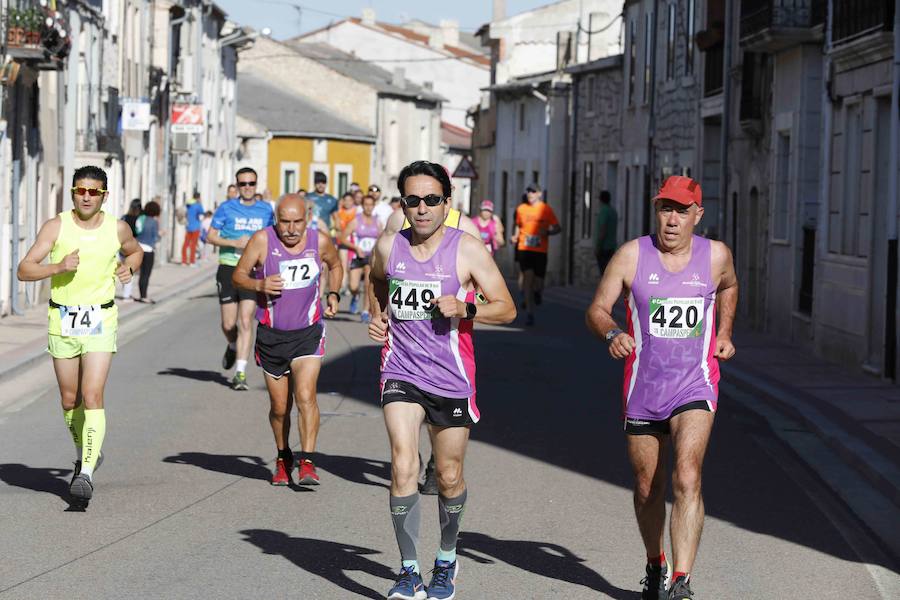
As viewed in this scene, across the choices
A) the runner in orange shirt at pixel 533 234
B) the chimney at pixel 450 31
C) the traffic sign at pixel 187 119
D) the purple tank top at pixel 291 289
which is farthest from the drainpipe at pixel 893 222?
the chimney at pixel 450 31

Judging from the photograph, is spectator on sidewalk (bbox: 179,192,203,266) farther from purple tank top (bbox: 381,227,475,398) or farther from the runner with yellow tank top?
purple tank top (bbox: 381,227,475,398)

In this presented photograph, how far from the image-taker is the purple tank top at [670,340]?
22.0ft

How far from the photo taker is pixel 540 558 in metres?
7.85

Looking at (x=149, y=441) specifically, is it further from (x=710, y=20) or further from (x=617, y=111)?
(x=617, y=111)

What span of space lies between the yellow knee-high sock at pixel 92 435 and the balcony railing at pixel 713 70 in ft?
62.8

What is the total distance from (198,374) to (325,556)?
888cm

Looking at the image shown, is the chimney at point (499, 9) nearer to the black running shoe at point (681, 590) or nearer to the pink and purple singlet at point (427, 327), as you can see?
the pink and purple singlet at point (427, 327)

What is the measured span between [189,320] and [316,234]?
14346mm

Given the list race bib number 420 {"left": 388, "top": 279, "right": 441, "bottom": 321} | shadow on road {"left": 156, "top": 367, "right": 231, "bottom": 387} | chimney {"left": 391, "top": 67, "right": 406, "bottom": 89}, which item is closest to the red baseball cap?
race bib number 420 {"left": 388, "top": 279, "right": 441, "bottom": 321}

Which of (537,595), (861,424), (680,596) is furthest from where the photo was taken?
(861,424)

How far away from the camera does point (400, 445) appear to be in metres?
6.90

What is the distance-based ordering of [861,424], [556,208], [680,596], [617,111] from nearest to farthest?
1. [680,596]
2. [861,424]
3. [617,111]
4. [556,208]

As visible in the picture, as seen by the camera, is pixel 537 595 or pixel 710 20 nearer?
pixel 537 595

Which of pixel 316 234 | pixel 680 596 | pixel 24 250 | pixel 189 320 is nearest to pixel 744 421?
pixel 316 234
